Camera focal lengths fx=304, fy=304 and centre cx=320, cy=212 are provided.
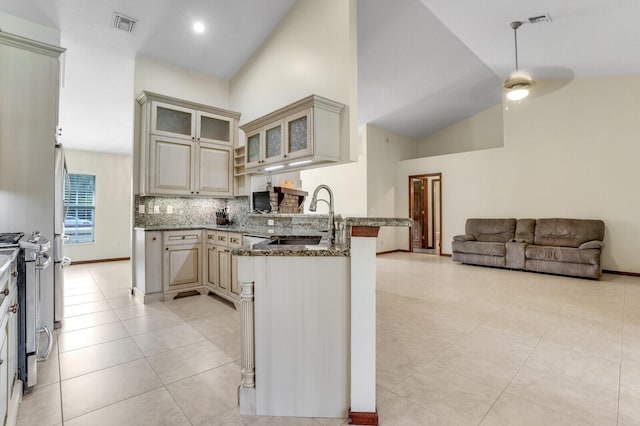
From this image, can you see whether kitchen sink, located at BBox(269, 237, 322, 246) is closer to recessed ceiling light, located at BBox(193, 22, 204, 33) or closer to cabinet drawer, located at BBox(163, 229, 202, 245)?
cabinet drawer, located at BBox(163, 229, 202, 245)

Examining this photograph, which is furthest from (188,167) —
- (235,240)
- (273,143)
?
(235,240)

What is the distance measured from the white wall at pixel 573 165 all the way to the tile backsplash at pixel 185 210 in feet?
16.9

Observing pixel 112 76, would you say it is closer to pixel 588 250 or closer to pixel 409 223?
pixel 409 223

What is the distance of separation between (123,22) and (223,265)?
2.90 metres

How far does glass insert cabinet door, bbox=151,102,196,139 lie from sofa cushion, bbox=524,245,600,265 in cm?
565

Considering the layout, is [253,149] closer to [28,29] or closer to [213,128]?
[213,128]

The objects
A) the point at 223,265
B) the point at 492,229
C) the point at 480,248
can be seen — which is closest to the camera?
the point at 223,265

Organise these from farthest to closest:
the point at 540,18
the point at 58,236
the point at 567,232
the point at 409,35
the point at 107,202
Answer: the point at 107,202, the point at 567,232, the point at 409,35, the point at 540,18, the point at 58,236

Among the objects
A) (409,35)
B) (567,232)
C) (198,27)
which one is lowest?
(567,232)

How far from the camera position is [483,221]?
6.34m

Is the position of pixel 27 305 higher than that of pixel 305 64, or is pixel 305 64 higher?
pixel 305 64

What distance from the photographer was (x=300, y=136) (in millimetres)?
3336

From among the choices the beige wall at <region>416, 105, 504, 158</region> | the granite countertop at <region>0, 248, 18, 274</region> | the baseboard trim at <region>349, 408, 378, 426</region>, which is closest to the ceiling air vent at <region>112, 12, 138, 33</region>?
the granite countertop at <region>0, 248, 18, 274</region>

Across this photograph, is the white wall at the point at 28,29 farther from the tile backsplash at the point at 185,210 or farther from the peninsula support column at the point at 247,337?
the peninsula support column at the point at 247,337
